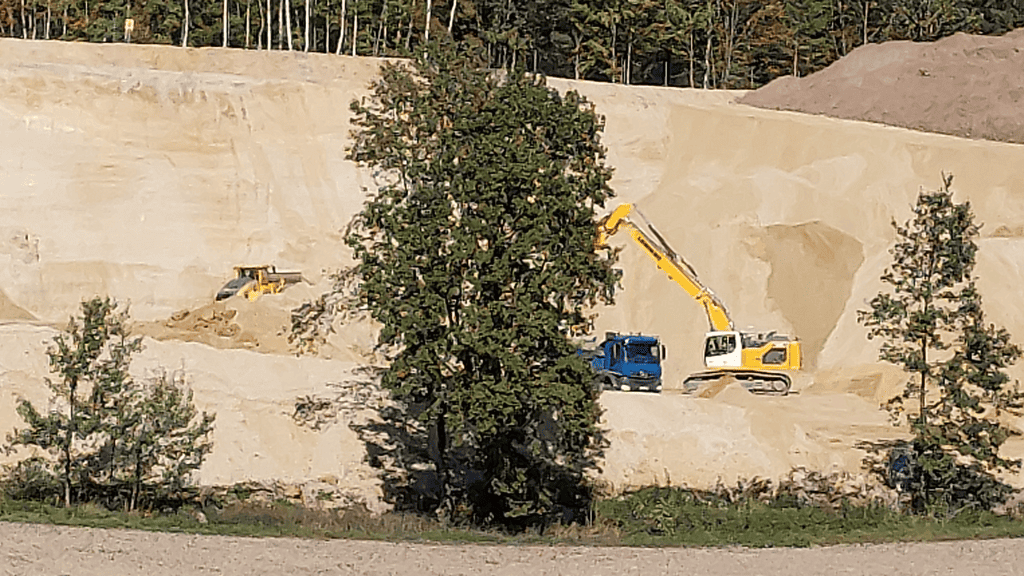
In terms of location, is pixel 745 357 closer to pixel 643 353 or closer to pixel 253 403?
pixel 643 353

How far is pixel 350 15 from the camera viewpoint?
64875 mm

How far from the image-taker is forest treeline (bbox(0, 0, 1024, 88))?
213ft

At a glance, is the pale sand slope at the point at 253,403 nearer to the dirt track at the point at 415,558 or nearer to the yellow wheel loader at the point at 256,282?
the yellow wheel loader at the point at 256,282

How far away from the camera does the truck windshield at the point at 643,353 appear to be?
31.3 metres

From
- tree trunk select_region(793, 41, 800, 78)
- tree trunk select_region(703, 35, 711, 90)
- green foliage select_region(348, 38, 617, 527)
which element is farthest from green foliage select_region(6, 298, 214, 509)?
tree trunk select_region(793, 41, 800, 78)

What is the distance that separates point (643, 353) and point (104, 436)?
12221 millimetres

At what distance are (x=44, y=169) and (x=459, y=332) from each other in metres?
21.7

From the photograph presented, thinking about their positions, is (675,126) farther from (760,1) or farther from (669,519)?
(760,1)

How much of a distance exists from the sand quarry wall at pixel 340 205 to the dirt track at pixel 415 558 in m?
11.7

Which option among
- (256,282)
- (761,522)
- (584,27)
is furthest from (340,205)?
(584,27)

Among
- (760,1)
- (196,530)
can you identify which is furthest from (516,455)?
(760,1)

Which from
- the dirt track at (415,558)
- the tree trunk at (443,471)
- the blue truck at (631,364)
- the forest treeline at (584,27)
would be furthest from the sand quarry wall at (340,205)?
the forest treeline at (584,27)

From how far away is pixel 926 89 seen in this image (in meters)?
47.2

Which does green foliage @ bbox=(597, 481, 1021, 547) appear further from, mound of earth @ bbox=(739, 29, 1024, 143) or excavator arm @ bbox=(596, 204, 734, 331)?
mound of earth @ bbox=(739, 29, 1024, 143)
